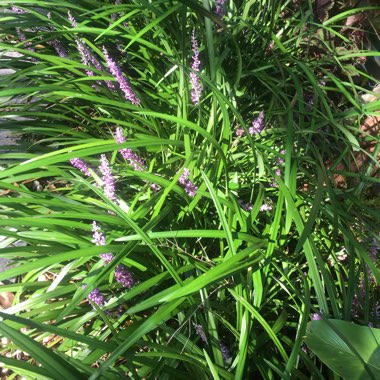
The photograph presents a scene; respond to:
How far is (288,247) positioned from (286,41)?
3.98 ft

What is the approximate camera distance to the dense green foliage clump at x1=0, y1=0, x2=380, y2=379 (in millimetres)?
1239

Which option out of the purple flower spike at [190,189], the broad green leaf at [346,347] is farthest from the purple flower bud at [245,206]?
the broad green leaf at [346,347]

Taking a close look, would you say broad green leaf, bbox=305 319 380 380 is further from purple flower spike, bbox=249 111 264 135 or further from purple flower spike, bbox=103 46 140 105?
purple flower spike, bbox=103 46 140 105

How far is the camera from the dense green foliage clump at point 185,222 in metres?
1.24

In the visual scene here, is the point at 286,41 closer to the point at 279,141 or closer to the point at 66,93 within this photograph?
the point at 279,141

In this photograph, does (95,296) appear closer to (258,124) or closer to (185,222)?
(185,222)

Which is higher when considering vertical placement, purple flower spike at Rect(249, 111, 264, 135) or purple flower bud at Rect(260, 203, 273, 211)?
purple flower spike at Rect(249, 111, 264, 135)

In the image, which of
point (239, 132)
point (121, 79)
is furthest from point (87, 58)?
point (239, 132)

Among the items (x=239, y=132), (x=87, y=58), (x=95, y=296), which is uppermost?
(x=87, y=58)

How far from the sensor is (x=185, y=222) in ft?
5.49

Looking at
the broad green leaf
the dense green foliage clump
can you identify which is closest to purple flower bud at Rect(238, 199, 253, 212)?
the dense green foliage clump

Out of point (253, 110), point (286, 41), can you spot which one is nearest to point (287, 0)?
point (286, 41)

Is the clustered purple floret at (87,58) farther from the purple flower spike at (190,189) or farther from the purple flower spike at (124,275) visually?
the purple flower spike at (124,275)

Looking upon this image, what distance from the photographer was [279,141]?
2.05 metres
